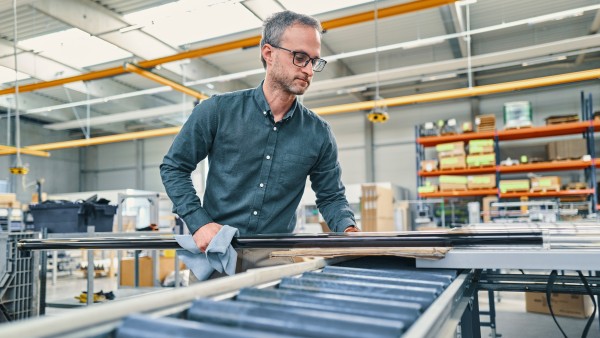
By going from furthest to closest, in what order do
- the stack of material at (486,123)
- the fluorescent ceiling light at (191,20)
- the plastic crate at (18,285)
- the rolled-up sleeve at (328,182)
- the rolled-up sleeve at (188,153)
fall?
the stack of material at (486,123), the fluorescent ceiling light at (191,20), the plastic crate at (18,285), the rolled-up sleeve at (328,182), the rolled-up sleeve at (188,153)

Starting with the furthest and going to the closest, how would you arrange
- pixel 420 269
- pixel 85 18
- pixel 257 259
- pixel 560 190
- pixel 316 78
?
1. pixel 316 78
2. pixel 560 190
3. pixel 85 18
4. pixel 257 259
5. pixel 420 269

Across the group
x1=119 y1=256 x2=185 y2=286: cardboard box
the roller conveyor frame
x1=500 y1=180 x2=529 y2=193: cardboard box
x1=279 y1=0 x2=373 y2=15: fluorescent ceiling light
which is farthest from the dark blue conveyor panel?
x1=500 y1=180 x2=529 y2=193: cardboard box

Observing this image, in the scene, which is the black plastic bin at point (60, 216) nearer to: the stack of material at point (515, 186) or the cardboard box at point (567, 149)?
the stack of material at point (515, 186)

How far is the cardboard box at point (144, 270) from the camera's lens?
6234 millimetres

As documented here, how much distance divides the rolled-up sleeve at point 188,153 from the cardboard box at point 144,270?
4893 mm

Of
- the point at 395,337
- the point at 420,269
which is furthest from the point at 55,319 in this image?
the point at 420,269

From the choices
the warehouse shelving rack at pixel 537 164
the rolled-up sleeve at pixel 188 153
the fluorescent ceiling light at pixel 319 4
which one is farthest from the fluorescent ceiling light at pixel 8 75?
the rolled-up sleeve at pixel 188 153

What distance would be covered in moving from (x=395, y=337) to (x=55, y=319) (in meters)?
0.38

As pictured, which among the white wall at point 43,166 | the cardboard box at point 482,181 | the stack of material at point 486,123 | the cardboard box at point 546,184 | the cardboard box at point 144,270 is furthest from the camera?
the white wall at point 43,166

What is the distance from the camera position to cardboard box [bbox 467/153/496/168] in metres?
8.33

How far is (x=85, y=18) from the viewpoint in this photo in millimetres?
6801

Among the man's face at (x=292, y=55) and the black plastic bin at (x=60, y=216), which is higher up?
the man's face at (x=292, y=55)

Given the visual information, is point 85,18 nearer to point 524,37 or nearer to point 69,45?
point 69,45

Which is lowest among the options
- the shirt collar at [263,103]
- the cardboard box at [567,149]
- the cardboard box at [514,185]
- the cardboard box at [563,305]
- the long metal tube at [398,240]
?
the cardboard box at [563,305]
